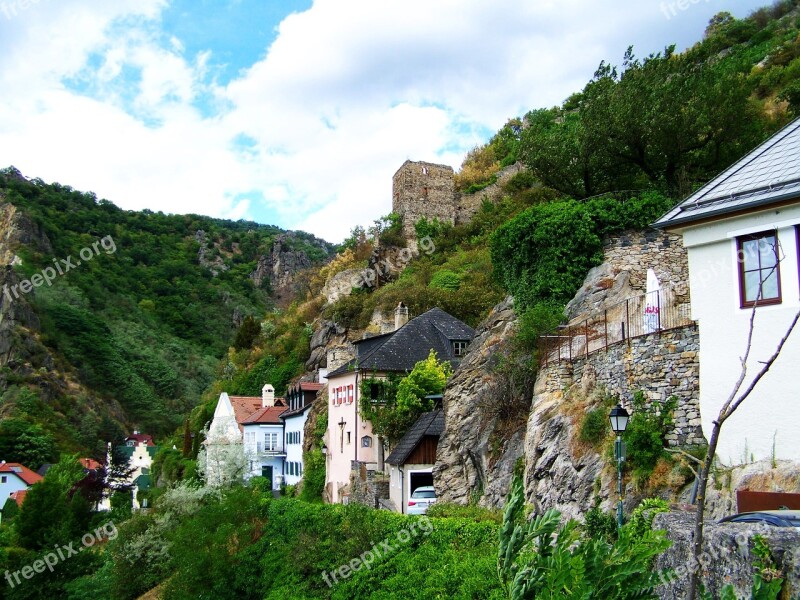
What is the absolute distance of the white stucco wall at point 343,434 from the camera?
110ft

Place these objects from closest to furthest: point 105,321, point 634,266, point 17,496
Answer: point 634,266, point 17,496, point 105,321

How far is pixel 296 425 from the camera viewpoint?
46719 millimetres

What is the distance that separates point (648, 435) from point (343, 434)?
2341cm

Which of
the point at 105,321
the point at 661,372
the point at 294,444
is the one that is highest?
the point at 105,321

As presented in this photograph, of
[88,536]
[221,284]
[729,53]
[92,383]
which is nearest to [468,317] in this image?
[88,536]

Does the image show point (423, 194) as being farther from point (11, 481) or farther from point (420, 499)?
point (11, 481)

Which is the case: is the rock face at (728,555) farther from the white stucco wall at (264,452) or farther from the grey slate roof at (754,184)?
the white stucco wall at (264,452)

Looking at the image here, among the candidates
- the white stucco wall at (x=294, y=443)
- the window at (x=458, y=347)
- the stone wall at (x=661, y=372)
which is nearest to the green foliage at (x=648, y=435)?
the stone wall at (x=661, y=372)

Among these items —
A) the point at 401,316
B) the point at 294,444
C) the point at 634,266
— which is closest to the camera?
the point at 634,266

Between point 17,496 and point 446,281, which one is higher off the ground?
point 446,281

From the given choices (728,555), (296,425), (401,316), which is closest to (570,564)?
(728,555)

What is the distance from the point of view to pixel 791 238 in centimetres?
1160

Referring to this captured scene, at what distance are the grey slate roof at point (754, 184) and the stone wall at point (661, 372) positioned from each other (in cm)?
242

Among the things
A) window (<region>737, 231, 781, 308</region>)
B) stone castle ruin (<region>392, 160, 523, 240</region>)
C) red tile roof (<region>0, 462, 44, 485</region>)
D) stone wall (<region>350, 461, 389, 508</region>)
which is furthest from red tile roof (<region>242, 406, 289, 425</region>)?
window (<region>737, 231, 781, 308</region>)
